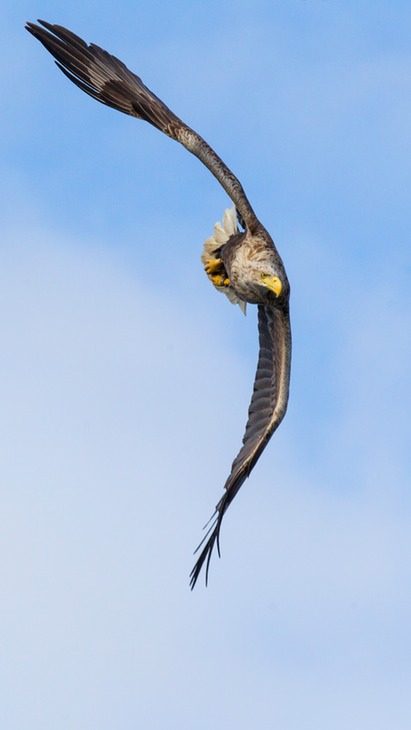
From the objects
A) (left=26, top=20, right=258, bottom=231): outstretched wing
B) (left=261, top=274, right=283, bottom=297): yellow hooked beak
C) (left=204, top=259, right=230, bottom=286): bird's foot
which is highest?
(left=26, top=20, right=258, bottom=231): outstretched wing

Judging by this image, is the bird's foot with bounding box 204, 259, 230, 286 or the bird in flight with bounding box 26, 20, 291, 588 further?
the bird's foot with bounding box 204, 259, 230, 286

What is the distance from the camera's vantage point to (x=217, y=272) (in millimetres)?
11648

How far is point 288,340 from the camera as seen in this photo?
461 inches

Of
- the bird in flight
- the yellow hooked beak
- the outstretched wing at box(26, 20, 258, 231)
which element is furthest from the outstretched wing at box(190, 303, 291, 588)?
the outstretched wing at box(26, 20, 258, 231)

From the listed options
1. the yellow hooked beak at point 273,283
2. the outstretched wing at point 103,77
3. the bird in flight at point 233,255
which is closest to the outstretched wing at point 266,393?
the bird in flight at point 233,255

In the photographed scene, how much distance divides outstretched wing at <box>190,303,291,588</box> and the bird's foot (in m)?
0.52

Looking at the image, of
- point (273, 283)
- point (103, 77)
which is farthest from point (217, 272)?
point (103, 77)

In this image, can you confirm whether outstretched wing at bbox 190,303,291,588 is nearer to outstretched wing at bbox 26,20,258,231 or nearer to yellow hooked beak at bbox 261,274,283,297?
yellow hooked beak at bbox 261,274,283,297

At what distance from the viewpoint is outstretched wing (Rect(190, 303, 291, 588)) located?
11.2 m

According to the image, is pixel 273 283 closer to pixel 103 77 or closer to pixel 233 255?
pixel 233 255

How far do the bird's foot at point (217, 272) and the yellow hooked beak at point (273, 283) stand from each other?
1160mm

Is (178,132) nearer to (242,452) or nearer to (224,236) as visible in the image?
(224,236)

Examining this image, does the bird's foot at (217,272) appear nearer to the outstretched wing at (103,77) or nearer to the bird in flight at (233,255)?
the bird in flight at (233,255)

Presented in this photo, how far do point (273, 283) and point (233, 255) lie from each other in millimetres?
645
